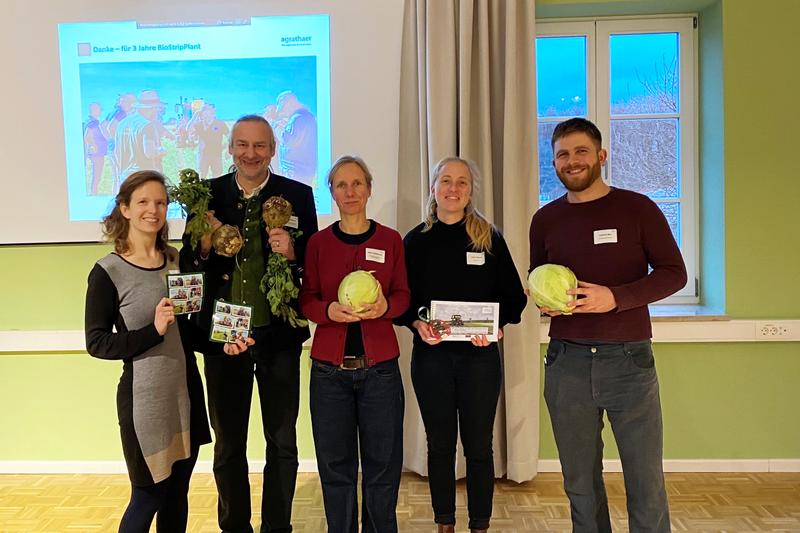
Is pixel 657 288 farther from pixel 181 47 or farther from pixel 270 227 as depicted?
pixel 181 47

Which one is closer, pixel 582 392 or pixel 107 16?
pixel 582 392

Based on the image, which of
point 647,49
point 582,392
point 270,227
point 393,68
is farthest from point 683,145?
point 270,227

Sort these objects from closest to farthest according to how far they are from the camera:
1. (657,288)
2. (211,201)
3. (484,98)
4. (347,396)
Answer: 1. (657,288)
2. (347,396)
3. (211,201)
4. (484,98)

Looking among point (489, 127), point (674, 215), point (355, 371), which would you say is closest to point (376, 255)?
point (355, 371)

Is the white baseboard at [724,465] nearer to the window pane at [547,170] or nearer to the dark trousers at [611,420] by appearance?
the dark trousers at [611,420]

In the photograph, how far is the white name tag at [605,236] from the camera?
2072 mm

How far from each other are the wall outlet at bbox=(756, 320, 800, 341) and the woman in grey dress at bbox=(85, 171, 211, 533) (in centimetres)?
331

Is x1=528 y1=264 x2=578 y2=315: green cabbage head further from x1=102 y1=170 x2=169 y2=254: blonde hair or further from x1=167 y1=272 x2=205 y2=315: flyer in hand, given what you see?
x1=102 y1=170 x2=169 y2=254: blonde hair

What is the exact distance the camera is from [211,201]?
2400 mm

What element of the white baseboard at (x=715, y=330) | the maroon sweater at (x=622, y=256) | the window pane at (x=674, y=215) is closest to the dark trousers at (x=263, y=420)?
the maroon sweater at (x=622, y=256)

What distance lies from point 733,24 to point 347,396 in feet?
10.8

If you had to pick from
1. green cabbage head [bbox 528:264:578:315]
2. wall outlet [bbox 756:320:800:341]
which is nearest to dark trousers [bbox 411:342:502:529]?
green cabbage head [bbox 528:264:578:315]

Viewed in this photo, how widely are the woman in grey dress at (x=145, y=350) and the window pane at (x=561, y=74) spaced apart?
2700 millimetres

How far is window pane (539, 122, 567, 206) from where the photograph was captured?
149 inches
